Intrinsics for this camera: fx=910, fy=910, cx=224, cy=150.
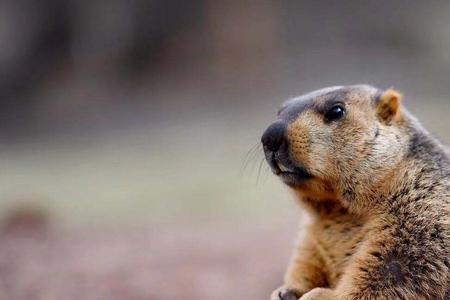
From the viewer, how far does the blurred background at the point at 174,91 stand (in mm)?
15312

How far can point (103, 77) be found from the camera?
2325 cm

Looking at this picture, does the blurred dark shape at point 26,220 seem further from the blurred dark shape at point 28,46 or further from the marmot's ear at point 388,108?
the blurred dark shape at point 28,46

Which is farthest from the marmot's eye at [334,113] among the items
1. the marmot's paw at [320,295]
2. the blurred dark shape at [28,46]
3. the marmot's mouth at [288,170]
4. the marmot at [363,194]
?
the blurred dark shape at [28,46]

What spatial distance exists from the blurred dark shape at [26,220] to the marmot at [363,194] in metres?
5.51

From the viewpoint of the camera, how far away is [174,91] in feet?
76.1

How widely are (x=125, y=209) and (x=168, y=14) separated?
9825 millimetres

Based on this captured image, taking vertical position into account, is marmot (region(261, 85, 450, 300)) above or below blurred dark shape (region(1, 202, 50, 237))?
above

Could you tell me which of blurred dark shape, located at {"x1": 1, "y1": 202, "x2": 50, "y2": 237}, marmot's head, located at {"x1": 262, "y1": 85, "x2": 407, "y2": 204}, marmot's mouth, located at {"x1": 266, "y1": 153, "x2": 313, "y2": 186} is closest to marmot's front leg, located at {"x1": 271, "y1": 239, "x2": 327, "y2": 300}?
marmot's head, located at {"x1": 262, "y1": 85, "x2": 407, "y2": 204}

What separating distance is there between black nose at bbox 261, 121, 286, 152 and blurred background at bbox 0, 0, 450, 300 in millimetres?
6734

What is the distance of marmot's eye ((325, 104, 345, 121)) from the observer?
6293mm

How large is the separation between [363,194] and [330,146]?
391 mm

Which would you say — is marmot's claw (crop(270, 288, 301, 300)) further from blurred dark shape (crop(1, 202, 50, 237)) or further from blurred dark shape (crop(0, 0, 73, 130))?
blurred dark shape (crop(0, 0, 73, 130))

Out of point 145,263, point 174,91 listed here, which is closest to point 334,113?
point 145,263

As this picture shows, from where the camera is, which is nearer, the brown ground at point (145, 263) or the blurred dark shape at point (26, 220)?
the brown ground at point (145, 263)
